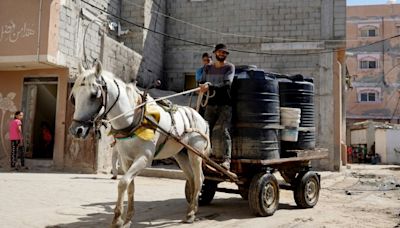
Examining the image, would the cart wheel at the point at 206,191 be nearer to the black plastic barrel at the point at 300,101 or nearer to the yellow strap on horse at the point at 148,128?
the black plastic barrel at the point at 300,101

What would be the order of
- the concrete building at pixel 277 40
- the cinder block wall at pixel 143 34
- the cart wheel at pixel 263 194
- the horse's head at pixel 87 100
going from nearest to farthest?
the horse's head at pixel 87 100 → the cart wheel at pixel 263 194 → the concrete building at pixel 277 40 → the cinder block wall at pixel 143 34

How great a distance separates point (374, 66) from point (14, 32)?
34748mm

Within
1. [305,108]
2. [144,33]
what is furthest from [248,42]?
[305,108]

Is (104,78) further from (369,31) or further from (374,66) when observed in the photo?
(369,31)

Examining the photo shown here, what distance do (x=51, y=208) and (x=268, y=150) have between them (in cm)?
360

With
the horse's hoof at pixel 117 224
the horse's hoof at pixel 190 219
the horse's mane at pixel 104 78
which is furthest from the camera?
the horse's hoof at pixel 190 219

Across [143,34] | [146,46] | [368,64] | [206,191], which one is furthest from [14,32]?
[368,64]

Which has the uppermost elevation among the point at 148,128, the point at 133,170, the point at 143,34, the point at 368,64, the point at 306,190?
the point at 368,64

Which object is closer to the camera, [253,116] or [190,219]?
[190,219]


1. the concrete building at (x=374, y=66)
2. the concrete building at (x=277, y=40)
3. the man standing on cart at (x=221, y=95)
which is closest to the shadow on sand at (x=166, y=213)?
the man standing on cart at (x=221, y=95)

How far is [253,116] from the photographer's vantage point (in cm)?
630

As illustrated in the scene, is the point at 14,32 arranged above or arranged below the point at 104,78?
above

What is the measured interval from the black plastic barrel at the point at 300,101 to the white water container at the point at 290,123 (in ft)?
0.79

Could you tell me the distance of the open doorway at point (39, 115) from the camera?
1337 cm
